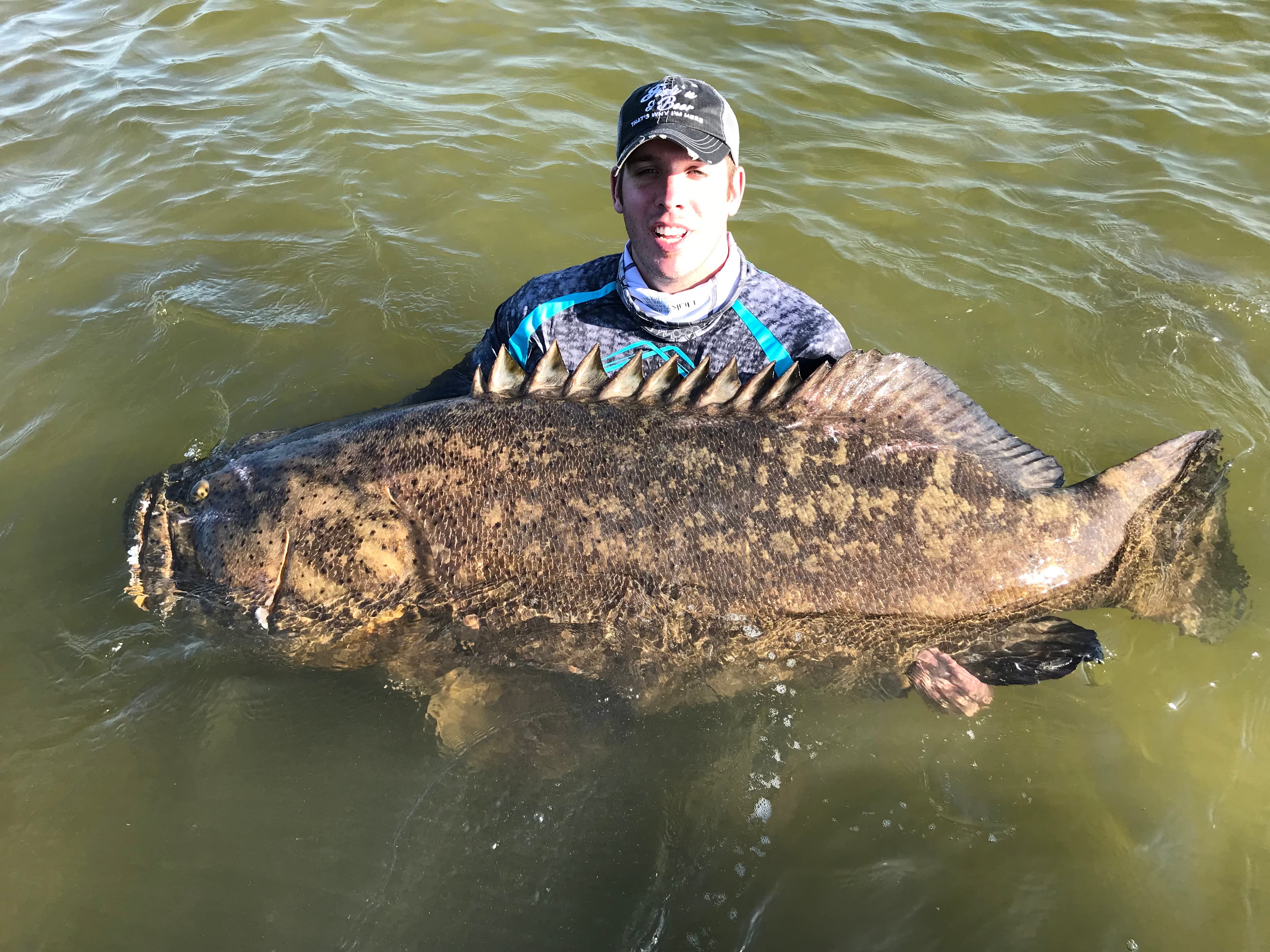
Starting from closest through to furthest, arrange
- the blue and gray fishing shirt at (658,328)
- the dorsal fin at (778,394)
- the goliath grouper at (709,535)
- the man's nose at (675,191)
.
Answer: the goliath grouper at (709,535)
the dorsal fin at (778,394)
the man's nose at (675,191)
the blue and gray fishing shirt at (658,328)

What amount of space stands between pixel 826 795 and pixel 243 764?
268 centimetres

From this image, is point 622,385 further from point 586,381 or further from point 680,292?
point 680,292

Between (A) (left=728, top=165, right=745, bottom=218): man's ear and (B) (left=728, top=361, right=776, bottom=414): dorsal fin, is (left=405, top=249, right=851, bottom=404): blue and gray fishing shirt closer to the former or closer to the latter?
(A) (left=728, top=165, right=745, bottom=218): man's ear

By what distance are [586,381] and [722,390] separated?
1.97 feet

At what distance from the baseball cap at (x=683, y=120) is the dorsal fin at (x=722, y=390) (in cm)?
97

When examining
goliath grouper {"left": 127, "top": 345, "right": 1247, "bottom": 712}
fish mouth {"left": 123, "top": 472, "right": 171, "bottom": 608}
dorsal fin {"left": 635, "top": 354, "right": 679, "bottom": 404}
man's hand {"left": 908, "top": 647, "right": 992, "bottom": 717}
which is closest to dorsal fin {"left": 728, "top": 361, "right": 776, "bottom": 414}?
goliath grouper {"left": 127, "top": 345, "right": 1247, "bottom": 712}

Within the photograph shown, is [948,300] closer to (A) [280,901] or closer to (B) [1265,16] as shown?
(A) [280,901]

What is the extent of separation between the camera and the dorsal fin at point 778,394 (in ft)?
10.7

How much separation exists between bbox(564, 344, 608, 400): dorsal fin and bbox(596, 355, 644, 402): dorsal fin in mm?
34

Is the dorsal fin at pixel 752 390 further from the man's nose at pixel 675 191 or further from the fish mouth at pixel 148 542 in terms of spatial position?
the fish mouth at pixel 148 542

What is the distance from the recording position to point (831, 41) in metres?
9.13

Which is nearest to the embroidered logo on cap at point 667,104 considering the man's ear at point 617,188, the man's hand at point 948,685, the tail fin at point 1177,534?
the man's ear at point 617,188

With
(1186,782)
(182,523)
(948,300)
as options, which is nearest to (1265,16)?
(948,300)

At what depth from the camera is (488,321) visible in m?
6.18
